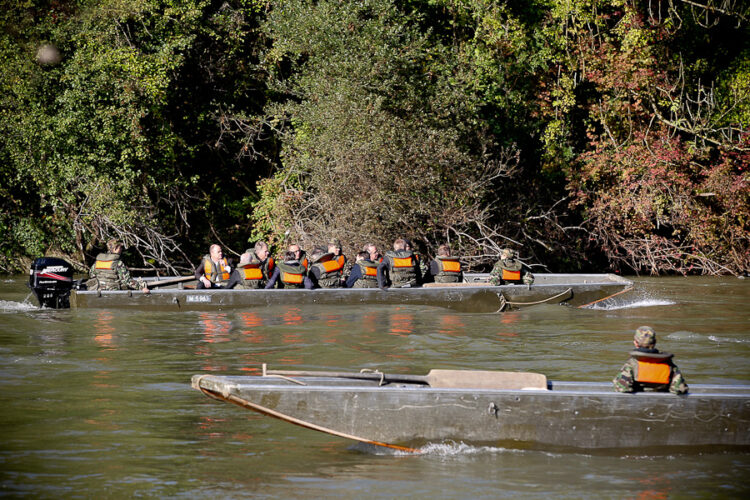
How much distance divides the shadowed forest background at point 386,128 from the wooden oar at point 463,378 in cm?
1206

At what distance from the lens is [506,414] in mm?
7078

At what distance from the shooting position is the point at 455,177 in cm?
2047

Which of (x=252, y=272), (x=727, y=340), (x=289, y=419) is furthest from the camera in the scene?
(x=252, y=272)

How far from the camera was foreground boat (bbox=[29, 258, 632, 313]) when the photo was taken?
14680 millimetres

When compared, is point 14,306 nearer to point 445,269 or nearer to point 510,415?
point 445,269

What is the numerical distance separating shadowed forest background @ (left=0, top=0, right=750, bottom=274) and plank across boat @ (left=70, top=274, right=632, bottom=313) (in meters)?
4.77

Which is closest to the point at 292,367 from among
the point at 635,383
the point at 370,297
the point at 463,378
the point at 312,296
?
the point at 463,378

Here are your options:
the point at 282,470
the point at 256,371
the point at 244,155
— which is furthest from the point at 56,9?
the point at 282,470

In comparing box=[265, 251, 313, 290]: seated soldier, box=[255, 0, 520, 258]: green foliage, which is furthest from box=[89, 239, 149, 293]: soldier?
box=[255, 0, 520, 258]: green foliage

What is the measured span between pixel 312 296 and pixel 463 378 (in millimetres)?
7555

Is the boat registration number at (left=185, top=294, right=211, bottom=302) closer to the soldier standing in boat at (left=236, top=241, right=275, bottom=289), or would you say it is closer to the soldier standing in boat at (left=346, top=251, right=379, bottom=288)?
the soldier standing in boat at (left=236, top=241, right=275, bottom=289)

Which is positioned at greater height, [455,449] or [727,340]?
[727,340]

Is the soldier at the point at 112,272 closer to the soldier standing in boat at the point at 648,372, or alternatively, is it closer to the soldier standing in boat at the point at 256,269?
the soldier standing in boat at the point at 256,269

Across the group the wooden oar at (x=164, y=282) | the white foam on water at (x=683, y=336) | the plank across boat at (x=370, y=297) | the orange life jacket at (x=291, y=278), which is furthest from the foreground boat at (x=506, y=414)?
the wooden oar at (x=164, y=282)
